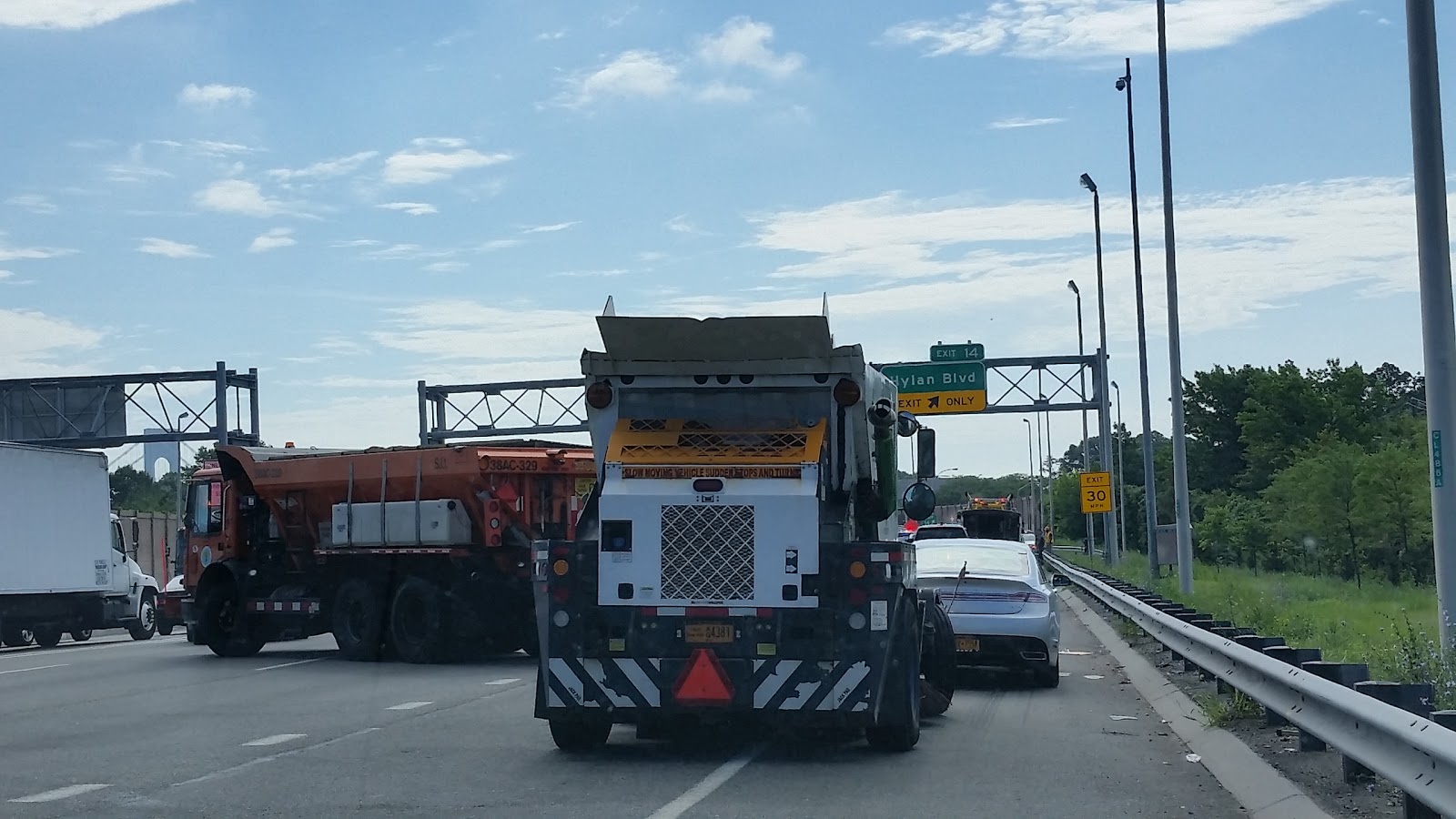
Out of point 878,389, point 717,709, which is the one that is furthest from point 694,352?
point 717,709

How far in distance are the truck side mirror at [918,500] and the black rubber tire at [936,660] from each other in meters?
0.81

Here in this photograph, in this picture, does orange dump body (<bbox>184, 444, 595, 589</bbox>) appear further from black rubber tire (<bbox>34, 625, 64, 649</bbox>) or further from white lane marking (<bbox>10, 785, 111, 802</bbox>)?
white lane marking (<bbox>10, 785, 111, 802</bbox>)

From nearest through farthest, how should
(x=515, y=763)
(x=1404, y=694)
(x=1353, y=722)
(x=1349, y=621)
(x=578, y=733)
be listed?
1. (x=1404, y=694)
2. (x=1353, y=722)
3. (x=515, y=763)
4. (x=578, y=733)
5. (x=1349, y=621)

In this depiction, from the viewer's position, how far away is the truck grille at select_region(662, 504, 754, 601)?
1149cm

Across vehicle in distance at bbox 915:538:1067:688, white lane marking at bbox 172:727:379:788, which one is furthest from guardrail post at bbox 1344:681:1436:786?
vehicle in distance at bbox 915:538:1067:688

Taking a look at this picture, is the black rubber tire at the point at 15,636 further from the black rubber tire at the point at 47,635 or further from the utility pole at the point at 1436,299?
the utility pole at the point at 1436,299

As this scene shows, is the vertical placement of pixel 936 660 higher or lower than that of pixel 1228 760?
higher

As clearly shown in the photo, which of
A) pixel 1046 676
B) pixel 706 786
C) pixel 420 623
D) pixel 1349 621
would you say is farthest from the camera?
pixel 420 623

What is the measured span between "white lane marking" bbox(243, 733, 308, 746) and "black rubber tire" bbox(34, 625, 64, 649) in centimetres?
2056

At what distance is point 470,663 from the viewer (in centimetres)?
2277

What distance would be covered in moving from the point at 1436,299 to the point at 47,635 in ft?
89.5

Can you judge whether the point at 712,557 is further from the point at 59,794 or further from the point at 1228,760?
the point at 59,794

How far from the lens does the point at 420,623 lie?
22.6m

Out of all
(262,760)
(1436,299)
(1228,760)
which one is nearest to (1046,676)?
(1436,299)
